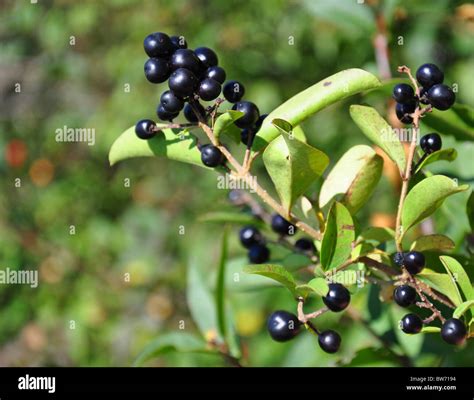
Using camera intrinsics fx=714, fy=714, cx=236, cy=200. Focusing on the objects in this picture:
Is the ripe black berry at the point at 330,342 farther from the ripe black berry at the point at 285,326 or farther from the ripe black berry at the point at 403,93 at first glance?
the ripe black berry at the point at 403,93

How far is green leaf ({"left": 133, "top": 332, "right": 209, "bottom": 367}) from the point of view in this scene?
1.32 meters

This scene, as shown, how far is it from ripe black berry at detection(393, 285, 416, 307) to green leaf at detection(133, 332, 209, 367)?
21.2 inches

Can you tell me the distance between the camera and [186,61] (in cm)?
92

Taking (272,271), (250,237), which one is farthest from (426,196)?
(250,237)

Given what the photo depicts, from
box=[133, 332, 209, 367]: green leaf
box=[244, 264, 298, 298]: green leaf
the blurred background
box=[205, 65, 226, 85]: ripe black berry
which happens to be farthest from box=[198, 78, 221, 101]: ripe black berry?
the blurred background

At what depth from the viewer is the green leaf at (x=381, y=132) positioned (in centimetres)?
97

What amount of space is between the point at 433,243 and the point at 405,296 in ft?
0.43

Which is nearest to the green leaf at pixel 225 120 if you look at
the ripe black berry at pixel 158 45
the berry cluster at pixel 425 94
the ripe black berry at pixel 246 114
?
the ripe black berry at pixel 246 114

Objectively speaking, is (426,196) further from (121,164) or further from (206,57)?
(121,164)

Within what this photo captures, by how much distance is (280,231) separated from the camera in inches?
48.4

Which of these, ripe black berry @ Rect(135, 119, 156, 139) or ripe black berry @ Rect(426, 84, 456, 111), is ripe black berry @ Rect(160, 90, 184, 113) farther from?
ripe black berry @ Rect(426, 84, 456, 111)

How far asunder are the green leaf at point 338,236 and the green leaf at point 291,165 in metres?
0.06

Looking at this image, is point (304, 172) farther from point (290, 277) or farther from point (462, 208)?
point (462, 208)
